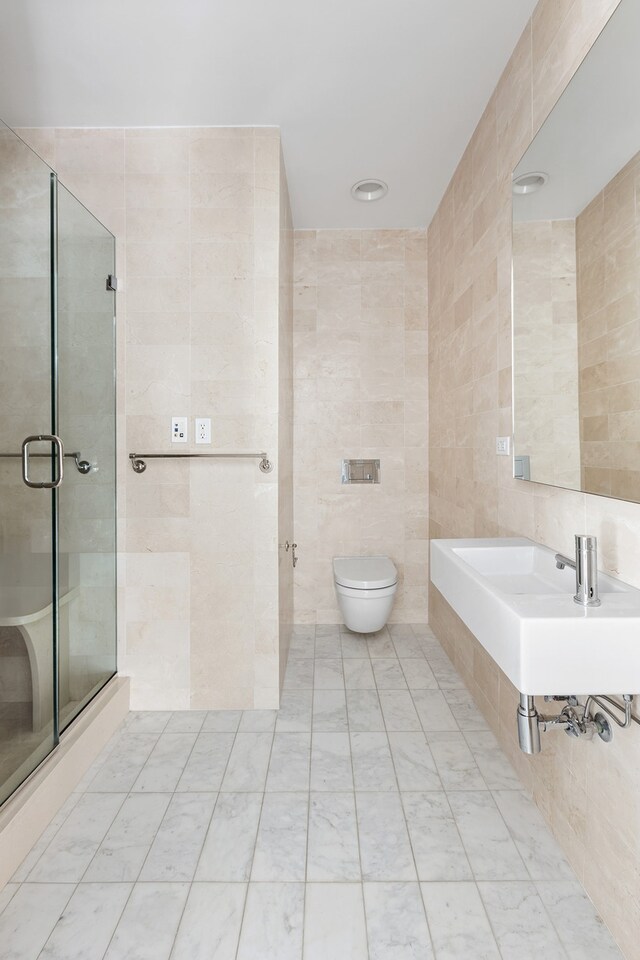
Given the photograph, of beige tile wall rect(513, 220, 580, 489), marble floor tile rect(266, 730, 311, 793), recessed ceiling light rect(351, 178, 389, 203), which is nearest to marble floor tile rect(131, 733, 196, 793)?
marble floor tile rect(266, 730, 311, 793)

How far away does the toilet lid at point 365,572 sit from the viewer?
2496 mm

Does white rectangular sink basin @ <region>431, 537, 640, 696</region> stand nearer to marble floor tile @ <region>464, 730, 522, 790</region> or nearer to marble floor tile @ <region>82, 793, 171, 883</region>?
marble floor tile @ <region>464, 730, 522, 790</region>

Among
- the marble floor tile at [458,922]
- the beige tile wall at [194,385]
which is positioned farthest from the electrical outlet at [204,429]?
the marble floor tile at [458,922]

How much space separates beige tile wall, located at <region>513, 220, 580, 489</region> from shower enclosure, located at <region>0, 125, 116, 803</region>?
1.50m

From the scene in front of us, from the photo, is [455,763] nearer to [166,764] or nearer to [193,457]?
[166,764]

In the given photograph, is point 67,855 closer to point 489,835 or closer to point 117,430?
point 489,835

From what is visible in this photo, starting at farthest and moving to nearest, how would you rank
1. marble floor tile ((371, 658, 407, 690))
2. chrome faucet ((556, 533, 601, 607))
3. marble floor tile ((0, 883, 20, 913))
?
marble floor tile ((371, 658, 407, 690)), marble floor tile ((0, 883, 20, 913)), chrome faucet ((556, 533, 601, 607))

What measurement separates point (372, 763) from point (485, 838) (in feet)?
1.40

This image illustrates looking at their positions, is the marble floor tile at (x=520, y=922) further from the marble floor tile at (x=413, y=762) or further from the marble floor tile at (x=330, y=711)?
the marble floor tile at (x=330, y=711)

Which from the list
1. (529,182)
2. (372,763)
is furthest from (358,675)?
(529,182)

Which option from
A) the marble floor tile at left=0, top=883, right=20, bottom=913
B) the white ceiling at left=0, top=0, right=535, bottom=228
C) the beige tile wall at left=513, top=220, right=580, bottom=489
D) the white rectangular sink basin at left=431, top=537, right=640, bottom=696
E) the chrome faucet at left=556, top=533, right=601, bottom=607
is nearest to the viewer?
the white rectangular sink basin at left=431, top=537, right=640, bottom=696

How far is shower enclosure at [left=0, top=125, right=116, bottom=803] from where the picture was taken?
1.42m

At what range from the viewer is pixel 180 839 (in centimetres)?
135

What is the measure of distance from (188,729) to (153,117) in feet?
8.03
